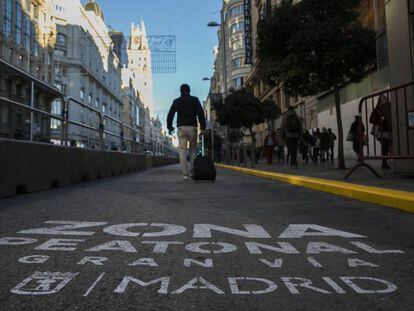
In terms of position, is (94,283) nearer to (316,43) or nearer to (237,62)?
(316,43)

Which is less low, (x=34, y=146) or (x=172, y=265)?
(x=34, y=146)

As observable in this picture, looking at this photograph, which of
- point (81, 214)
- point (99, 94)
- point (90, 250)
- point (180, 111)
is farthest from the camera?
point (99, 94)

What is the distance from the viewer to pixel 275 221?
481 centimetres

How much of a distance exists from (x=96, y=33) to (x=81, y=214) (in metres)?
86.2

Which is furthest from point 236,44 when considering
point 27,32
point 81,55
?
point 27,32

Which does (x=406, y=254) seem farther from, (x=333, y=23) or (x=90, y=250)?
(x=333, y=23)

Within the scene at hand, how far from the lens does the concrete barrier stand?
6.79 m

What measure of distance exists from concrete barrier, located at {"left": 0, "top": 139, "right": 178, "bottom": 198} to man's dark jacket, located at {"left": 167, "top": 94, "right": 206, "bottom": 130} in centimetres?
232

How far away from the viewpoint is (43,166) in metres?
8.17

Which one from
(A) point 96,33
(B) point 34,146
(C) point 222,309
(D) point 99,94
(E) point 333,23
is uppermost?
(A) point 96,33

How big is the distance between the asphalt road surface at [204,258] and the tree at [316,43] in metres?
7.78

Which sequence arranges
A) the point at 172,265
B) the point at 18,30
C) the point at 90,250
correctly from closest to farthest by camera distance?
the point at 172,265
the point at 90,250
the point at 18,30

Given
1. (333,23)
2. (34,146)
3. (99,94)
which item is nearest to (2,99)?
(34,146)

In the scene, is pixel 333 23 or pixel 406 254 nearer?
pixel 406 254
